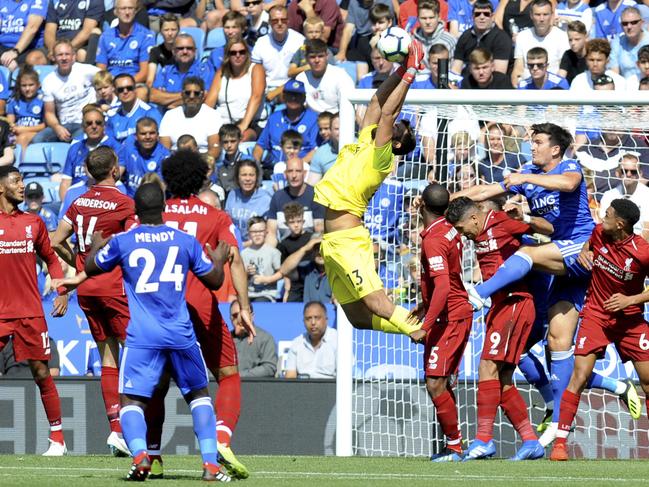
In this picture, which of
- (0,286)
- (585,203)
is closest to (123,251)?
(0,286)

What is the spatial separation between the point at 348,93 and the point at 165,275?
4706mm

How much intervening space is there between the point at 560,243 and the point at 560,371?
1.07 m

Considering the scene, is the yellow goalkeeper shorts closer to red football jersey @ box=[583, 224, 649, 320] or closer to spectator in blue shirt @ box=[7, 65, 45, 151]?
red football jersey @ box=[583, 224, 649, 320]

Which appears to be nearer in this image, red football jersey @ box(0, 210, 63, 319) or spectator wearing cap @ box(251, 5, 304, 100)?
red football jersey @ box(0, 210, 63, 319)

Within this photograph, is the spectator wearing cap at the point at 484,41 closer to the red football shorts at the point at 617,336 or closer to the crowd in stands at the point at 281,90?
the crowd in stands at the point at 281,90

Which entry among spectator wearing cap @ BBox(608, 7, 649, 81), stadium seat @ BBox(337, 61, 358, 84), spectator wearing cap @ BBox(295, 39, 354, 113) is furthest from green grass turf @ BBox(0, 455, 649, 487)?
stadium seat @ BBox(337, 61, 358, 84)

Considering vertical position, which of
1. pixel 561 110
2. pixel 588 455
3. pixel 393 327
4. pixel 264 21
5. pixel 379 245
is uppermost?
pixel 264 21

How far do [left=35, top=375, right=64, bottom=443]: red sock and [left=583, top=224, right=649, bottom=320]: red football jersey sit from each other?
451 cm

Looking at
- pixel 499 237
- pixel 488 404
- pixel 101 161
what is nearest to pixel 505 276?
pixel 499 237

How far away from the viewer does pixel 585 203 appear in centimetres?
1054

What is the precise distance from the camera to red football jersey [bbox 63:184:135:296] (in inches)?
396

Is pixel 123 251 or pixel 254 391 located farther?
pixel 254 391

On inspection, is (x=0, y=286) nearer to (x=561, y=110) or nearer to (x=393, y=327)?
(x=393, y=327)

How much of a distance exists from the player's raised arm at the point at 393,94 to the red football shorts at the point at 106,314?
2506 millimetres
